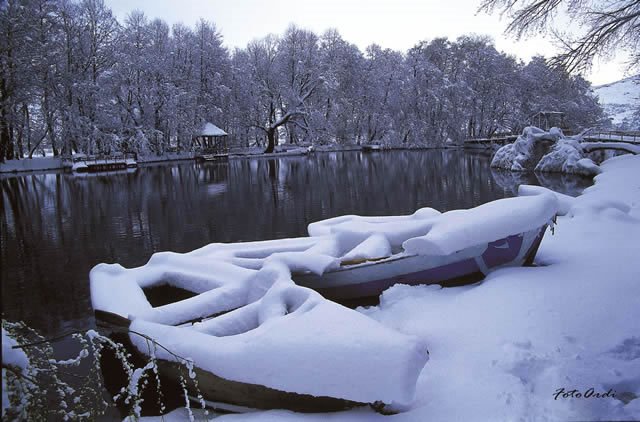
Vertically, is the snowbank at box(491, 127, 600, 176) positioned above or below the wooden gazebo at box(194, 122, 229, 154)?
below

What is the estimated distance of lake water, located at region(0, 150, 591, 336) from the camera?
9.00m

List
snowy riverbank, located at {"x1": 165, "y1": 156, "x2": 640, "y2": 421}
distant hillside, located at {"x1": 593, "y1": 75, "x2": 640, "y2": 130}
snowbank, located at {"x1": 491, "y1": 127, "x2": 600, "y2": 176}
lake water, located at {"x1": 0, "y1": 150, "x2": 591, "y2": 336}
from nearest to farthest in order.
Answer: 1. snowy riverbank, located at {"x1": 165, "y1": 156, "x2": 640, "y2": 421}
2. lake water, located at {"x1": 0, "y1": 150, "x2": 591, "y2": 336}
3. snowbank, located at {"x1": 491, "y1": 127, "x2": 600, "y2": 176}
4. distant hillside, located at {"x1": 593, "y1": 75, "x2": 640, "y2": 130}

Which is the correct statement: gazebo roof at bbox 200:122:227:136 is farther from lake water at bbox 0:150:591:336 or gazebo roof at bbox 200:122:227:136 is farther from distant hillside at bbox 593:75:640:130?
distant hillside at bbox 593:75:640:130

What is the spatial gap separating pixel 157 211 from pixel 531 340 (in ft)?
52.3

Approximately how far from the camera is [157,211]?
1741 cm

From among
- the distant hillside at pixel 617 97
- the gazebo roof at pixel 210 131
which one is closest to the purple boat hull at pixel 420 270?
the gazebo roof at pixel 210 131

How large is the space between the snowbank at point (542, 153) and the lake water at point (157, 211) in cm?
296

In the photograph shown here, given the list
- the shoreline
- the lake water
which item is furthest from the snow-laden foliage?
the lake water

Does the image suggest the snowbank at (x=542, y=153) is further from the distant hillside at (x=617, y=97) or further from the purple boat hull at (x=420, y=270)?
the distant hillside at (x=617, y=97)

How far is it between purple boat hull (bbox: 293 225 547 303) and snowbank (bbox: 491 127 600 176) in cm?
2452

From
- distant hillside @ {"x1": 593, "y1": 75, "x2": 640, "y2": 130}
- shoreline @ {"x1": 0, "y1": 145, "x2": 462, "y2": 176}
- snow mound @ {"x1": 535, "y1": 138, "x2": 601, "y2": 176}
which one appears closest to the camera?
snow mound @ {"x1": 535, "y1": 138, "x2": 601, "y2": 176}

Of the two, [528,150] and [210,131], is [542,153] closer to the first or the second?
[528,150]

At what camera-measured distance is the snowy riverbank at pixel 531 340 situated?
3.49 metres

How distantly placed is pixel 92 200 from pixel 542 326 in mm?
21406
